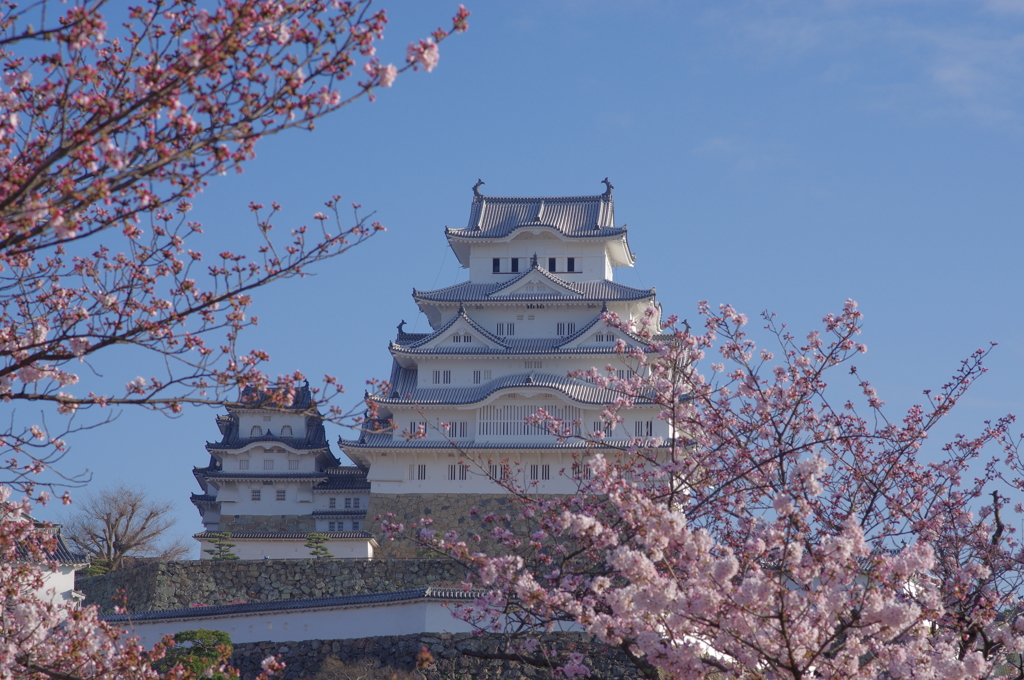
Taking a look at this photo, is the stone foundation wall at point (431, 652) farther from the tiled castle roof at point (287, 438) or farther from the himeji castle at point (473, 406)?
the tiled castle roof at point (287, 438)

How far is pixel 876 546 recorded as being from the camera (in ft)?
35.4

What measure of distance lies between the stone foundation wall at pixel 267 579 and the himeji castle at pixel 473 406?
7.56ft

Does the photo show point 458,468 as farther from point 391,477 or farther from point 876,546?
point 876,546

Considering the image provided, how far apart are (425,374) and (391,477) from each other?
12.3ft

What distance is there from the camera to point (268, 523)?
129ft

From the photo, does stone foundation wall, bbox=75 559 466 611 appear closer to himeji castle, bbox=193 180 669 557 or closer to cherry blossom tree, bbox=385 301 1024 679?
himeji castle, bbox=193 180 669 557

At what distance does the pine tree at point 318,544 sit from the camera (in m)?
33.2

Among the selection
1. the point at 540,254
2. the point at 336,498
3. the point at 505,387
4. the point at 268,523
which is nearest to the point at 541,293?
the point at 540,254

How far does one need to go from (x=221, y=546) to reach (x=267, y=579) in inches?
110

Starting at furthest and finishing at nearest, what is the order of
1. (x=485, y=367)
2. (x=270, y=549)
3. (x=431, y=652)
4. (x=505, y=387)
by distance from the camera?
(x=485, y=367)
(x=505, y=387)
(x=270, y=549)
(x=431, y=652)

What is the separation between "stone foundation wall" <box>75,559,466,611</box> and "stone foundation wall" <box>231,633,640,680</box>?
285 inches

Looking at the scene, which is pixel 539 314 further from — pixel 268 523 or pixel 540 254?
pixel 268 523

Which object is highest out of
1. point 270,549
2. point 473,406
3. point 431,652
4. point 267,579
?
point 473,406

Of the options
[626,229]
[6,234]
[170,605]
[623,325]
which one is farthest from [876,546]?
[626,229]
